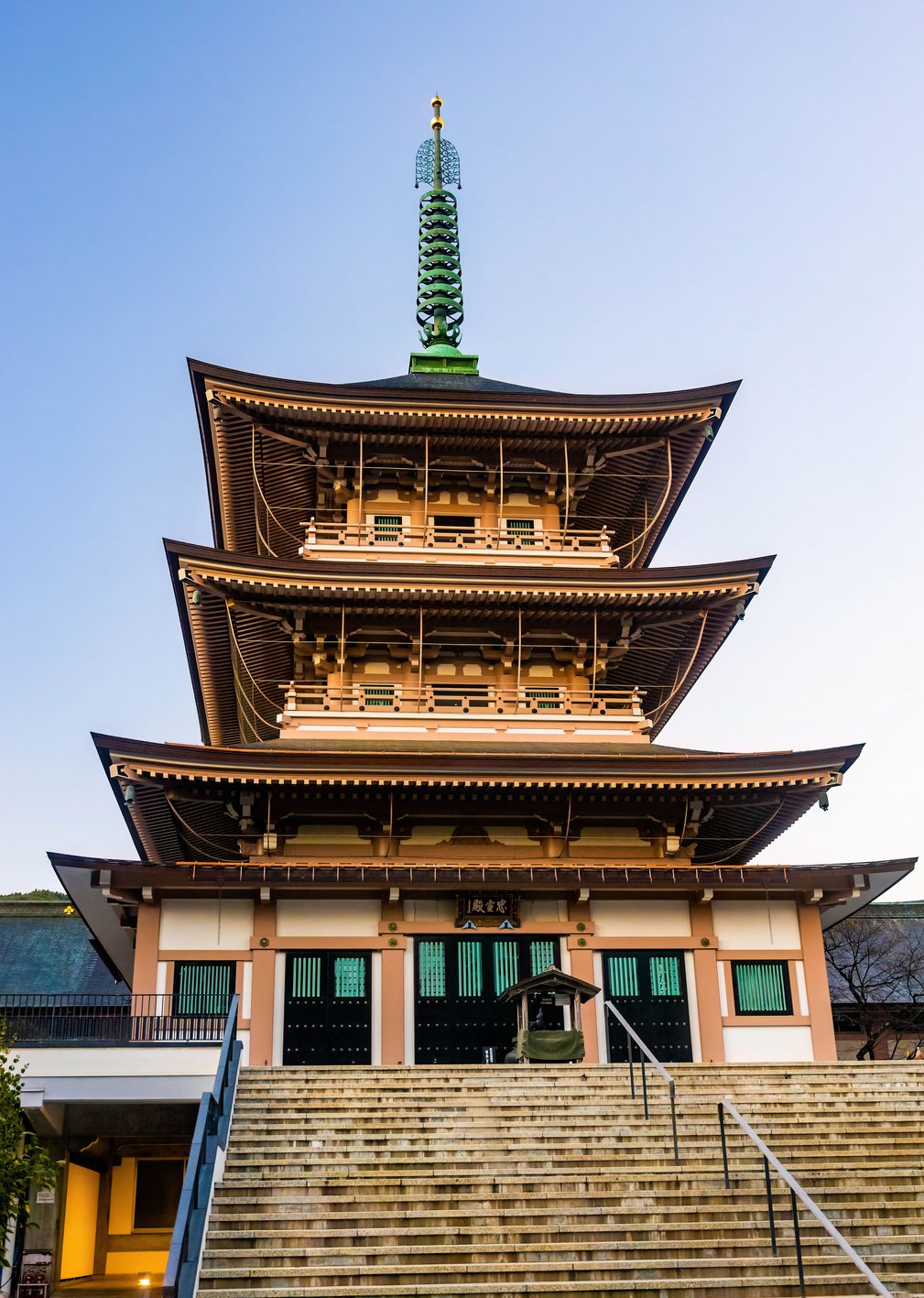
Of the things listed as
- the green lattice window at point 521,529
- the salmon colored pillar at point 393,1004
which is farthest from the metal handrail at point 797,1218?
the green lattice window at point 521,529

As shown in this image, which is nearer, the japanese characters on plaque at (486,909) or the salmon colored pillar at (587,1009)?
the salmon colored pillar at (587,1009)

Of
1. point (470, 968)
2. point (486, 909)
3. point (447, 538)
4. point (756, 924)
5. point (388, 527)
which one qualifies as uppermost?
point (388, 527)

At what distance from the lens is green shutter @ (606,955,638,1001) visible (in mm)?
25375

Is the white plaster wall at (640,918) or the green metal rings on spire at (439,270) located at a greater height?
the green metal rings on spire at (439,270)

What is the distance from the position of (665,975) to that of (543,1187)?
1085 centimetres

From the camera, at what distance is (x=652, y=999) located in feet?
83.3

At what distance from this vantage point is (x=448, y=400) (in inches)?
1178

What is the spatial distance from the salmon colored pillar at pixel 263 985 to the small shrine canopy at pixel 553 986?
4453 mm

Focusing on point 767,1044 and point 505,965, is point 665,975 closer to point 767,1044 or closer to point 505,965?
point 767,1044

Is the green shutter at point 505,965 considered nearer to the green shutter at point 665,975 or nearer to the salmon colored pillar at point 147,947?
the green shutter at point 665,975

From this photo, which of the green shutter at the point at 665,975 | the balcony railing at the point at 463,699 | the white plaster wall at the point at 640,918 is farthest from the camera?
the balcony railing at the point at 463,699

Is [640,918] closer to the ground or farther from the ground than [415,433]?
closer to the ground

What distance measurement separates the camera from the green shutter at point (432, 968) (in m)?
24.9

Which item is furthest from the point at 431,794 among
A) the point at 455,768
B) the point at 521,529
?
the point at 521,529
